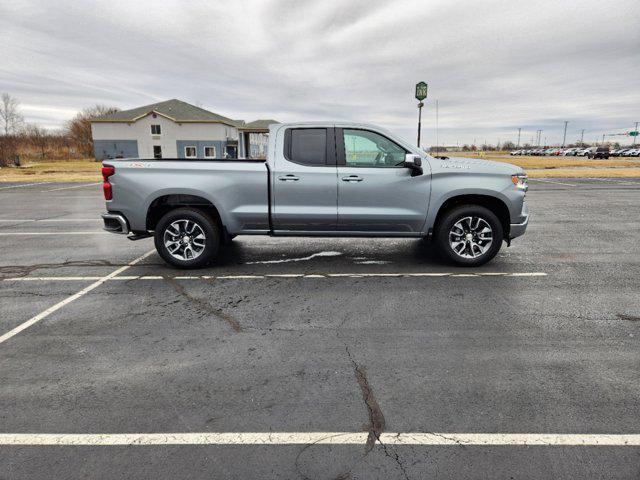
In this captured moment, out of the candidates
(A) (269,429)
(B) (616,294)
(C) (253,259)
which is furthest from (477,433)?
(C) (253,259)

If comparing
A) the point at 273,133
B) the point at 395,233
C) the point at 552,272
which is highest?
the point at 273,133

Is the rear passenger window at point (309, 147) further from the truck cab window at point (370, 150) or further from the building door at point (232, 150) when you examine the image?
the building door at point (232, 150)

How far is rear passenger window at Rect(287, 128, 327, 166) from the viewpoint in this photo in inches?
250

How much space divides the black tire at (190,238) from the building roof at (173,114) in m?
48.5

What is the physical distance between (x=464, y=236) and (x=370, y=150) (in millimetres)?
1885

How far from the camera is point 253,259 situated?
23.3 feet

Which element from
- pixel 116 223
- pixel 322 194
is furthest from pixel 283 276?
pixel 116 223

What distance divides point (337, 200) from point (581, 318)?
333cm

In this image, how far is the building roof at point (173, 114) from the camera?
52.3m

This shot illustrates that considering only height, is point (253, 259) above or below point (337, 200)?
below

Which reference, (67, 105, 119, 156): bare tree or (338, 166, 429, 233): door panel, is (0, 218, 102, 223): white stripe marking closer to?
(338, 166, 429, 233): door panel

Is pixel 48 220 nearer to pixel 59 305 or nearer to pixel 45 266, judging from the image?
pixel 45 266

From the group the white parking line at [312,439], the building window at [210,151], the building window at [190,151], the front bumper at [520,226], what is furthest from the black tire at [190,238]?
the building window at [190,151]

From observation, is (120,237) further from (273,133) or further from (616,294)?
(616,294)
